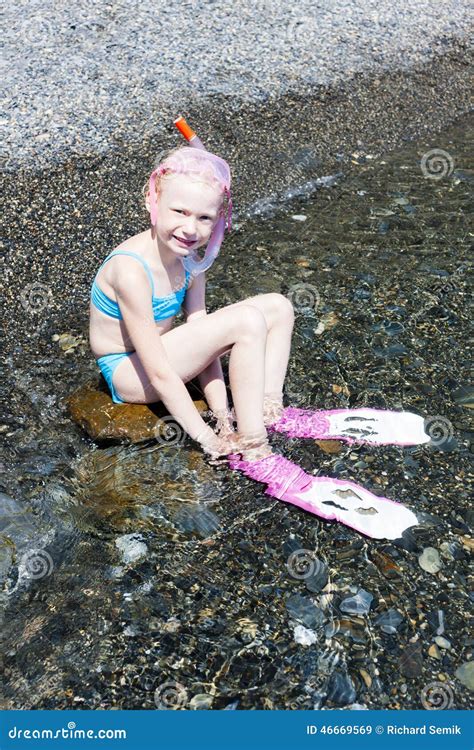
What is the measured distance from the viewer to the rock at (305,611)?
3.94 metres

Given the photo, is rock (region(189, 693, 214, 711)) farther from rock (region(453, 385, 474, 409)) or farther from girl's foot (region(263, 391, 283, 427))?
rock (region(453, 385, 474, 409))

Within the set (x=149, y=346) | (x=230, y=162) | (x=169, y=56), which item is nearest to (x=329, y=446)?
(x=149, y=346)

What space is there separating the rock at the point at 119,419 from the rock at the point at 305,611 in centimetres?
138

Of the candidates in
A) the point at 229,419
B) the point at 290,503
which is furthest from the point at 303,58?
the point at 290,503

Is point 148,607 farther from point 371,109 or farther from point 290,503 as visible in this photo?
point 371,109

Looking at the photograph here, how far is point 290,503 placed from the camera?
461cm

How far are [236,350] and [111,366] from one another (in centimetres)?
79

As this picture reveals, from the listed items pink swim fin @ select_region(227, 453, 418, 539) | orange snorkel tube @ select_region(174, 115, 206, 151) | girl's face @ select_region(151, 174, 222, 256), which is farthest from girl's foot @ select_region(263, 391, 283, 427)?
orange snorkel tube @ select_region(174, 115, 206, 151)

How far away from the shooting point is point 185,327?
491 centimetres

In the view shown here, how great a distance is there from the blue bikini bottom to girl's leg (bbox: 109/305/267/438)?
12.8 inches

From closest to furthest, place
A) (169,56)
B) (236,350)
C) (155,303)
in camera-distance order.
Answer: (236,350) → (155,303) → (169,56)

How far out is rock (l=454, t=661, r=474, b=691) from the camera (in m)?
3.65

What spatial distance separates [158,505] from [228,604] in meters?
0.83

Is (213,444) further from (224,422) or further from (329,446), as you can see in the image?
(329,446)
